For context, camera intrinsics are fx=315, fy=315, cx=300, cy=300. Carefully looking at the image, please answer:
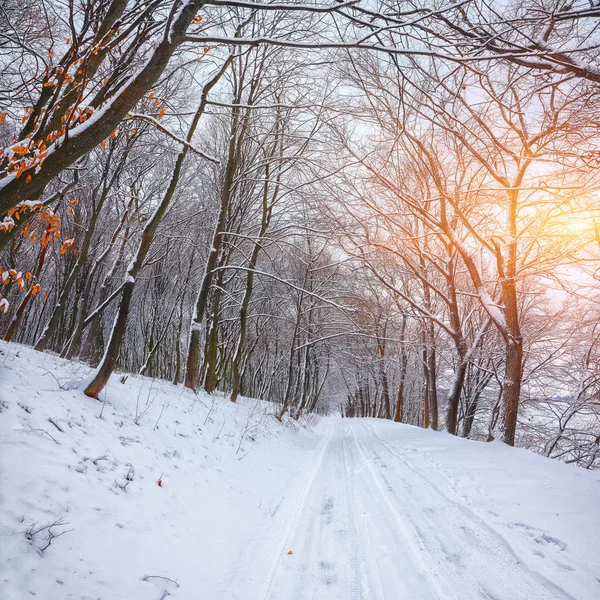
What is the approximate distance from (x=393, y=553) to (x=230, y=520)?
1.79m

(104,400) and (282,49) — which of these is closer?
(104,400)

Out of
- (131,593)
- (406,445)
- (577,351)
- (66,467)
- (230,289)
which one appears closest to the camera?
(131,593)

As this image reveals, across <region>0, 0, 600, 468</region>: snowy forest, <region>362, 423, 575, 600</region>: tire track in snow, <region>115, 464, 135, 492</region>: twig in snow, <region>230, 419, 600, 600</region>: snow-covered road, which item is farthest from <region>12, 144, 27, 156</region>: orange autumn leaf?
<region>362, 423, 575, 600</region>: tire track in snow

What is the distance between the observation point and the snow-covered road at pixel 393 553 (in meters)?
2.48

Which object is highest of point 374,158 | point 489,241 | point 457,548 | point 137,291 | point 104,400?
point 374,158

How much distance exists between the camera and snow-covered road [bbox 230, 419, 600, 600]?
8.14 feet

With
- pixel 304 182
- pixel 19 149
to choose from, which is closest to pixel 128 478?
pixel 19 149

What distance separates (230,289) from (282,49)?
12872 millimetres

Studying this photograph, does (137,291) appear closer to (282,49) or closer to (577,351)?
(282,49)

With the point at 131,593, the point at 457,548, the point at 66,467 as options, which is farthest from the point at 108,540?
the point at 457,548

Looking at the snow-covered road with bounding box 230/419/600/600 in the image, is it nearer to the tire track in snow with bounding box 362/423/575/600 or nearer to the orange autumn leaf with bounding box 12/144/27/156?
the tire track in snow with bounding box 362/423/575/600

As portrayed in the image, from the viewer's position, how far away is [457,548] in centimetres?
312

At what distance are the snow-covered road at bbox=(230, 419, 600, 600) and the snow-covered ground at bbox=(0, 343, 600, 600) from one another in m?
0.02

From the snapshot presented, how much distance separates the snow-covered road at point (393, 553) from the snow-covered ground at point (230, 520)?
0.7 inches
